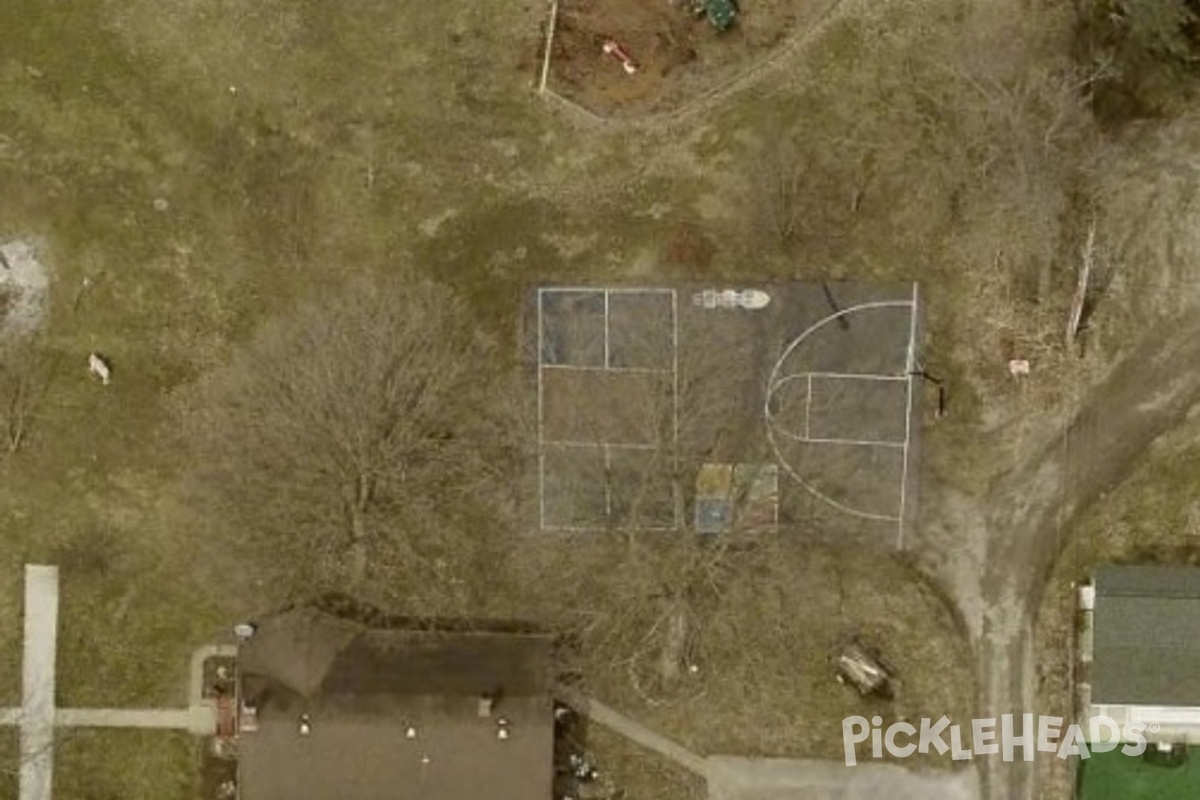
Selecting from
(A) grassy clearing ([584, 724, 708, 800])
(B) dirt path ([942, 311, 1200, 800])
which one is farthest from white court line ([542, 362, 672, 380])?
(A) grassy clearing ([584, 724, 708, 800])

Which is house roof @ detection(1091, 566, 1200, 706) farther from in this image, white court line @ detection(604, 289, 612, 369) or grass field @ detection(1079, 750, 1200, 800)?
white court line @ detection(604, 289, 612, 369)

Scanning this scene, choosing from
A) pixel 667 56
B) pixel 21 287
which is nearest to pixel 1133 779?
pixel 667 56

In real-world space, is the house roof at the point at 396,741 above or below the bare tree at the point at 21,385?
below

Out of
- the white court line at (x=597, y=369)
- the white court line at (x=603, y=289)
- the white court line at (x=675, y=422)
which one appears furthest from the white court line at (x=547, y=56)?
the white court line at (x=597, y=369)

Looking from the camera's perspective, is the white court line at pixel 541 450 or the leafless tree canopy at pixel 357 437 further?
the white court line at pixel 541 450

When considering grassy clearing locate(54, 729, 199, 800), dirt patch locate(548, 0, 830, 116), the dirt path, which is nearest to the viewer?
the dirt path

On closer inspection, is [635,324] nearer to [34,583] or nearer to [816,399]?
[816,399]

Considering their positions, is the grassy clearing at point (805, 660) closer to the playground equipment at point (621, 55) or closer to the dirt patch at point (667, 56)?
the dirt patch at point (667, 56)
